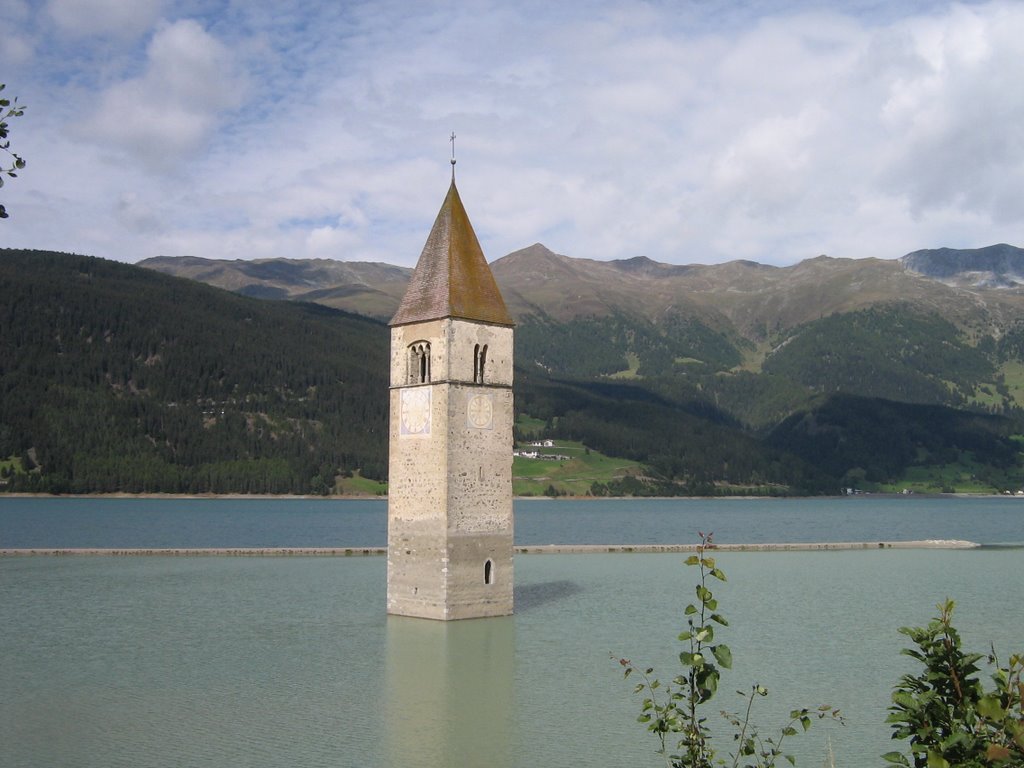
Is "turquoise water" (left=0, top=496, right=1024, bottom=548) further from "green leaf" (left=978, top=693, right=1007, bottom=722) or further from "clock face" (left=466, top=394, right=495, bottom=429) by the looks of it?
"green leaf" (left=978, top=693, right=1007, bottom=722)

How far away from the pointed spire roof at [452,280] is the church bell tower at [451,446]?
0.05m

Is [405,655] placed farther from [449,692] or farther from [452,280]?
[452,280]

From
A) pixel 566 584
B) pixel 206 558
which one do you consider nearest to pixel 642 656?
pixel 566 584

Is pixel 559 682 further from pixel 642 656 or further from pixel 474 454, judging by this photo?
pixel 474 454

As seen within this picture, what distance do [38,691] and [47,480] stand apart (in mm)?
171086

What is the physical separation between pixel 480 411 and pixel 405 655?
970 cm

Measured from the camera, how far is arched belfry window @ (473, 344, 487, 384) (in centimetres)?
4200

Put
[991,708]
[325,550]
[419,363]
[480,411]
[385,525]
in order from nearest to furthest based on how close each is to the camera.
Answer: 1. [991,708]
2. [480,411]
3. [419,363]
4. [325,550]
5. [385,525]

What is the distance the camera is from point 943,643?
893cm

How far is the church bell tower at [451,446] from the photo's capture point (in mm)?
40406

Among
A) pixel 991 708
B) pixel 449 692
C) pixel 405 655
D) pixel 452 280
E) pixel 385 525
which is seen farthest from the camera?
pixel 385 525

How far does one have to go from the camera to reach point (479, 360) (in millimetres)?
42250

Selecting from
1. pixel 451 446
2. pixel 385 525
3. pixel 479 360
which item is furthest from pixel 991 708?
pixel 385 525

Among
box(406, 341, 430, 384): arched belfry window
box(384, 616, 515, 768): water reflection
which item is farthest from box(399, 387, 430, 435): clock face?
box(384, 616, 515, 768): water reflection
